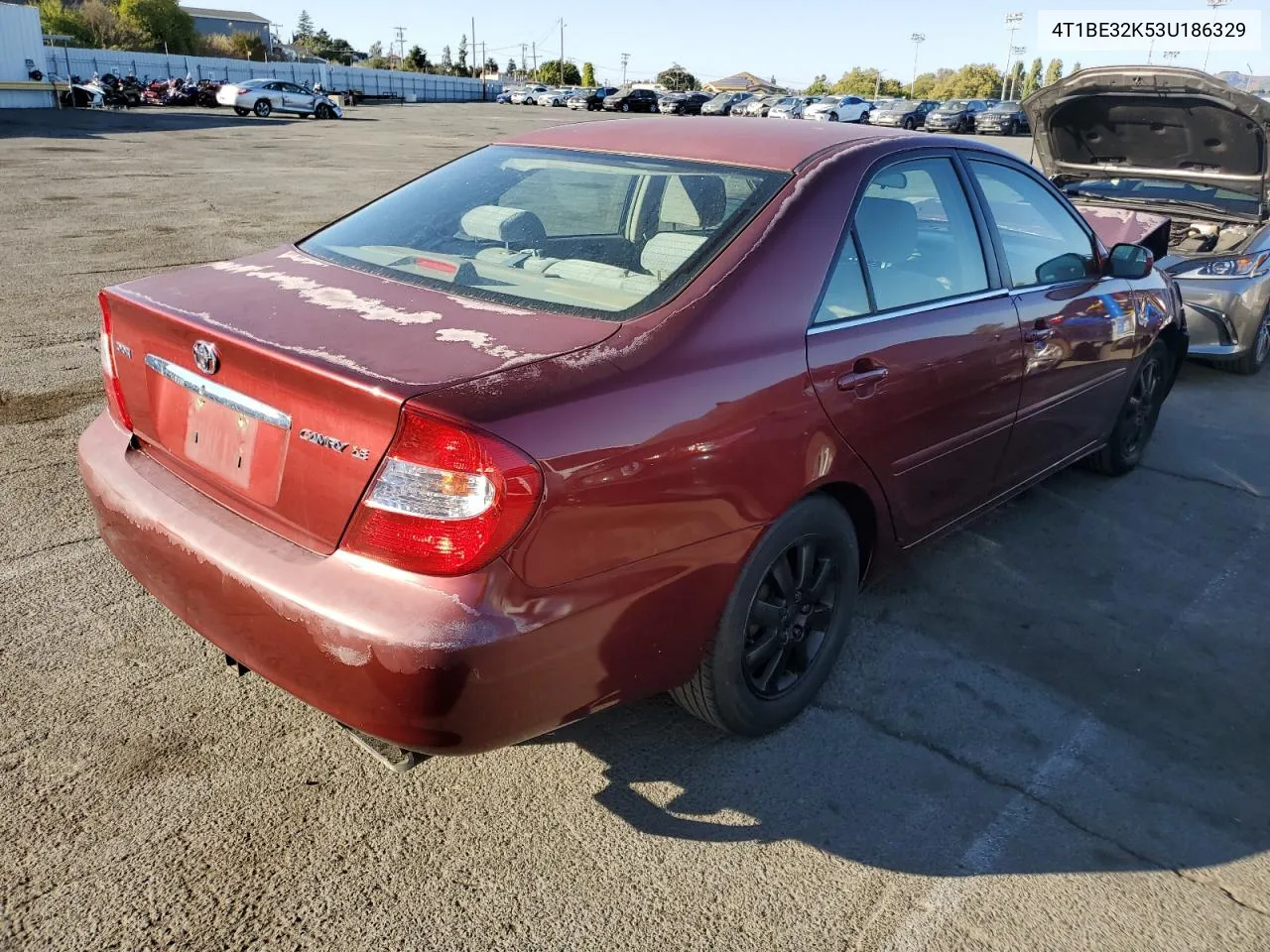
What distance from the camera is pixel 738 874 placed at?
2.38 meters

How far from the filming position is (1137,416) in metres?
5.07

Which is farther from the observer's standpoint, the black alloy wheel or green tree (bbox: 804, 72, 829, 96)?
green tree (bbox: 804, 72, 829, 96)

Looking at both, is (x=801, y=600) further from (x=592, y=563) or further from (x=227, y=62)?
(x=227, y=62)

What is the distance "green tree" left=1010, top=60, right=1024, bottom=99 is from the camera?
111250 millimetres

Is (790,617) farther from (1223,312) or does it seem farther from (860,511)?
(1223,312)

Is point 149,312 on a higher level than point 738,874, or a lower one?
higher

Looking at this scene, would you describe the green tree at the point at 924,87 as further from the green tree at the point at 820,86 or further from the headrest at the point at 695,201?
the headrest at the point at 695,201

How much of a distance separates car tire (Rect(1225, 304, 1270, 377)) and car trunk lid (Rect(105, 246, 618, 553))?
258 inches

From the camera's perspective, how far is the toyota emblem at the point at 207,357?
232 centimetres

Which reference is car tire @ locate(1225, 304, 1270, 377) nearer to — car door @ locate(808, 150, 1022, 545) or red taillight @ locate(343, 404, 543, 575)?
car door @ locate(808, 150, 1022, 545)

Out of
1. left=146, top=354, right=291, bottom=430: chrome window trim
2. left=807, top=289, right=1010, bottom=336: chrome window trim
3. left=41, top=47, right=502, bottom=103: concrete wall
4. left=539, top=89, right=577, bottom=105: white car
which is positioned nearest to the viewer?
left=146, top=354, right=291, bottom=430: chrome window trim

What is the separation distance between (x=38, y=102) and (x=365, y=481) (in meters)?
45.5

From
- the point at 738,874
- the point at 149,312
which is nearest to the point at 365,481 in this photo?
the point at 149,312

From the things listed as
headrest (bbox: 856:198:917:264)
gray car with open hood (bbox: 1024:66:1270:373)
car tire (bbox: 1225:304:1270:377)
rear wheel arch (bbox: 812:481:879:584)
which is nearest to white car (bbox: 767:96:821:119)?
gray car with open hood (bbox: 1024:66:1270:373)
